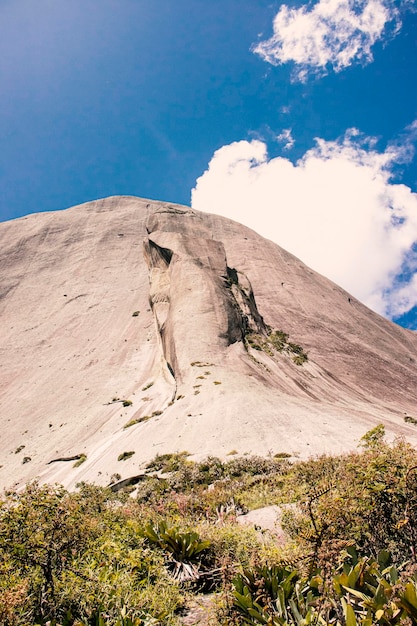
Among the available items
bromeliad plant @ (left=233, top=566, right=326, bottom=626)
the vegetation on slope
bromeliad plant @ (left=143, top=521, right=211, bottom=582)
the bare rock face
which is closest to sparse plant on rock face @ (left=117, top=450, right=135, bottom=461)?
the bare rock face

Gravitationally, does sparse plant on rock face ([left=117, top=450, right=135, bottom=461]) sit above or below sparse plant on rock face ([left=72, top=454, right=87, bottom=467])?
above

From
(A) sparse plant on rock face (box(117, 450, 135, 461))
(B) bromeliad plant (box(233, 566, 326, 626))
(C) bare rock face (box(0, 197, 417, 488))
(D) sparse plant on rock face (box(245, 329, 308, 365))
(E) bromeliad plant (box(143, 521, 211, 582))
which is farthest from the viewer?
(D) sparse plant on rock face (box(245, 329, 308, 365))

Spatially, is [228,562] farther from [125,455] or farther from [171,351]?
[171,351]

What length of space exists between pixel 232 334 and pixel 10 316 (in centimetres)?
3598

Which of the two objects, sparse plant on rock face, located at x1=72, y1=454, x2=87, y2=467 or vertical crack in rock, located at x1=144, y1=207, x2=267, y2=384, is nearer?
sparse plant on rock face, located at x1=72, y1=454, x2=87, y2=467

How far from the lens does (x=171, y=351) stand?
32594 mm

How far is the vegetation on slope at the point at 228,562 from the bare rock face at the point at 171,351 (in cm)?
1077

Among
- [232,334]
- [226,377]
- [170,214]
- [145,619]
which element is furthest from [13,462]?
[170,214]

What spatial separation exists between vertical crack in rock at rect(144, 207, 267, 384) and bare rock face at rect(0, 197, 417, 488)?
0.53ft

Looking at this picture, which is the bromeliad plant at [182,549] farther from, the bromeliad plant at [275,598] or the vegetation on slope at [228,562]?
the bromeliad plant at [275,598]

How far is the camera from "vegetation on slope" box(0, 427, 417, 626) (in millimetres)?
3841

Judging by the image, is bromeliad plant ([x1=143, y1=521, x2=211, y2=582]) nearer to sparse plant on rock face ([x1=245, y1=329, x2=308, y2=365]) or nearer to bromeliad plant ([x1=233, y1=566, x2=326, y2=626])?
bromeliad plant ([x1=233, y1=566, x2=326, y2=626])

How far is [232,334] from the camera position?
33.0 meters

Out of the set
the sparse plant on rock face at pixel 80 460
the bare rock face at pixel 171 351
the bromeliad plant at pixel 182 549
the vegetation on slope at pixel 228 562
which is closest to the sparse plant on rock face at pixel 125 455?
the bare rock face at pixel 171 351
